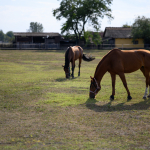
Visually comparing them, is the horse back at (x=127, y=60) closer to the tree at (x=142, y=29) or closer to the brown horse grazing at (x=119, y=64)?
the brown horse grazing at (x=119, y=64)

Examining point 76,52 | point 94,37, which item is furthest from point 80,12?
point 76,52

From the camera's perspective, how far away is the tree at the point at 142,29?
1966 inches

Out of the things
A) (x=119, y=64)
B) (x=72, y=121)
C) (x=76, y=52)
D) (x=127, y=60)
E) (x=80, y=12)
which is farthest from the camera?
(x=80, y=12)

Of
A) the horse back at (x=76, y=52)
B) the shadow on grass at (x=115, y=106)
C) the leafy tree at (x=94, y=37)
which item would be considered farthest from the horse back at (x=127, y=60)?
the leafy tree at (x=94, y=37)

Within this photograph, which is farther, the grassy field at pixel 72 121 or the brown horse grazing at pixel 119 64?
the brown horse grazing at pixel 119 64

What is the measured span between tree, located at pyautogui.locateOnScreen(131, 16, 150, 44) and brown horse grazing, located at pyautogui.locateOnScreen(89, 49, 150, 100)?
4423 centimetres

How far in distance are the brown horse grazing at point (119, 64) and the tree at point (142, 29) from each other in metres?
44.2

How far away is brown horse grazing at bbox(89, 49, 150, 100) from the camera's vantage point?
793 cm

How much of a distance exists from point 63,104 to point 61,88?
9.91ft

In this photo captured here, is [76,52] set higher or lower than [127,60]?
higher

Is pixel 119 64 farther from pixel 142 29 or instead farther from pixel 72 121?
pixel 142 29

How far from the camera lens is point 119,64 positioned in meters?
7.91

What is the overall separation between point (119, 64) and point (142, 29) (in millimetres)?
46426

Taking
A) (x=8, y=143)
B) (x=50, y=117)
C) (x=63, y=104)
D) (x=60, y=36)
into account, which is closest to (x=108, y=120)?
(x=50, y=117)
